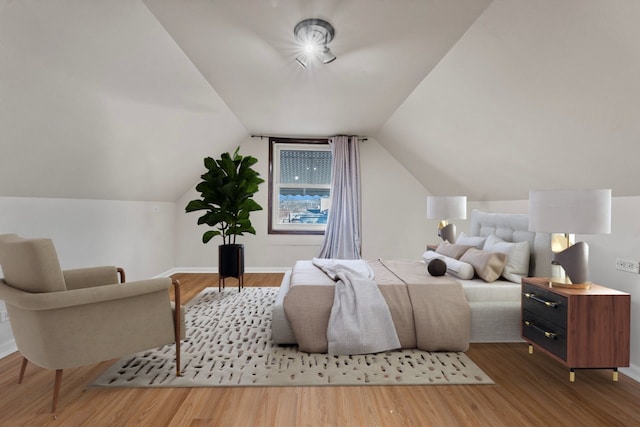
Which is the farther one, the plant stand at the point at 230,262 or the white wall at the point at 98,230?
the plant stand at the point at 230,262

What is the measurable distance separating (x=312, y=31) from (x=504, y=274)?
101 inches

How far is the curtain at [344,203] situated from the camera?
18.3 feet

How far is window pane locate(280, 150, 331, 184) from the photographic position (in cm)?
590

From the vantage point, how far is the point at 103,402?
1915 millimetres

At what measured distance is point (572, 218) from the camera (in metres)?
2.08

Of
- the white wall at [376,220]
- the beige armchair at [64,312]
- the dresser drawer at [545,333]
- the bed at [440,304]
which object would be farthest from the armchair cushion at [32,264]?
the white wall at [376,220]

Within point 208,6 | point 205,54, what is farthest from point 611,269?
point 205,54

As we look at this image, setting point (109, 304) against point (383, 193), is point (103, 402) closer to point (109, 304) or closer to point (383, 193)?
point (109, 304)

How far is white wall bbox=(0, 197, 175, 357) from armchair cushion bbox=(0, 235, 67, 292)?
34.6 inches

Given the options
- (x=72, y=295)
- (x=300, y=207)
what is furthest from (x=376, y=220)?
(x=72, y=295)

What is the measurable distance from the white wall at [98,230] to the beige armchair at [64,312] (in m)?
0.88

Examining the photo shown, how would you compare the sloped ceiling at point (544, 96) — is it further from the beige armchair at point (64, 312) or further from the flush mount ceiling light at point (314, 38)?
the beige armchair at point (64, 312)

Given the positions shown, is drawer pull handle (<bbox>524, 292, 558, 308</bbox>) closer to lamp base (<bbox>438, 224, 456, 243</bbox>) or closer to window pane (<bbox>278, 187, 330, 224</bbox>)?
lamp base (<bbox>438, 224, 456, 243</bbox>)

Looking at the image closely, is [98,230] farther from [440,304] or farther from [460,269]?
[460,269]
